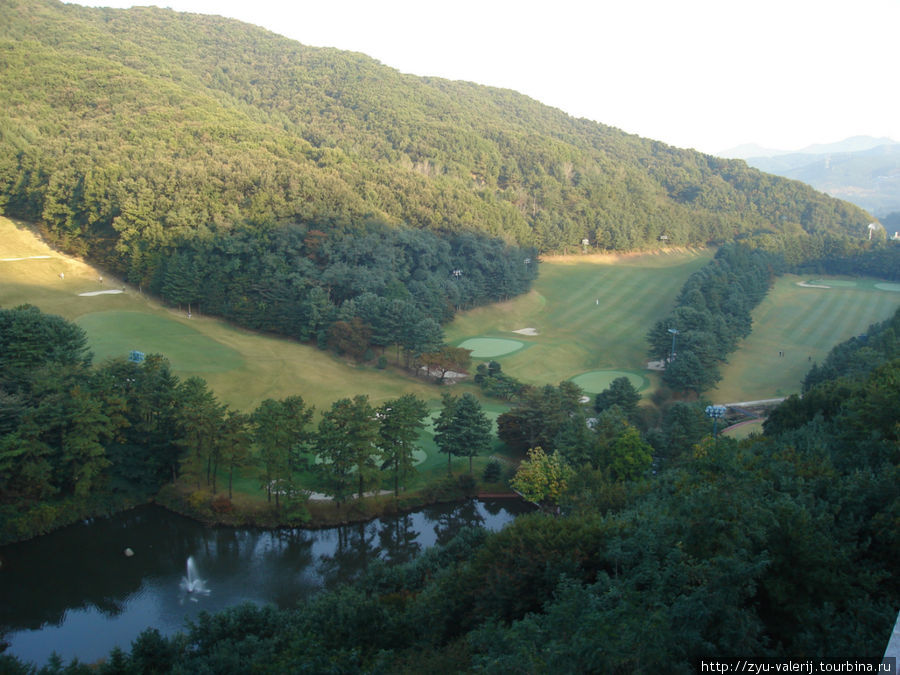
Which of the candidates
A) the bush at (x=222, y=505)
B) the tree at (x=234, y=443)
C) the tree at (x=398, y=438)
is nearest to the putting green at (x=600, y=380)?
the tree at (x=398, y=438)

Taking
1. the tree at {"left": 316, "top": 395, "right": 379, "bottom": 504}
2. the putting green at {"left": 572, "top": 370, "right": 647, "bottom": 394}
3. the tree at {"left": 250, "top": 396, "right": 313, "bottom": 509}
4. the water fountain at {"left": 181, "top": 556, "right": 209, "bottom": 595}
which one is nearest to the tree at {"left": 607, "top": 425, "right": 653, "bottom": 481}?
the tree at {"left": 316, "top": 395, "right": 379, "bottom": 504}

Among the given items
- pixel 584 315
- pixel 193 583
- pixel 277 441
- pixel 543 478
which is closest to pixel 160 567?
pixel 193 583

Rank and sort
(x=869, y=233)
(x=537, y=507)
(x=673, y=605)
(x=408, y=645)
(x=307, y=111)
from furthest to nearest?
(x=307, y=111), (x=869, y=233), (x=537, y=507), (x=408, y=645), (x=673, y=605)

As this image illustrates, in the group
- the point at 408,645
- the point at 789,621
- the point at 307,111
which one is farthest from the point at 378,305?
the point at 307,111

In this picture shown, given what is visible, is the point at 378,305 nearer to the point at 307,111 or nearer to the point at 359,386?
the point at 359,386

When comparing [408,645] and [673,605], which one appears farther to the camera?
[408,645]

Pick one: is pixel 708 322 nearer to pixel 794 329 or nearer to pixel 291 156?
pixel 794 329
